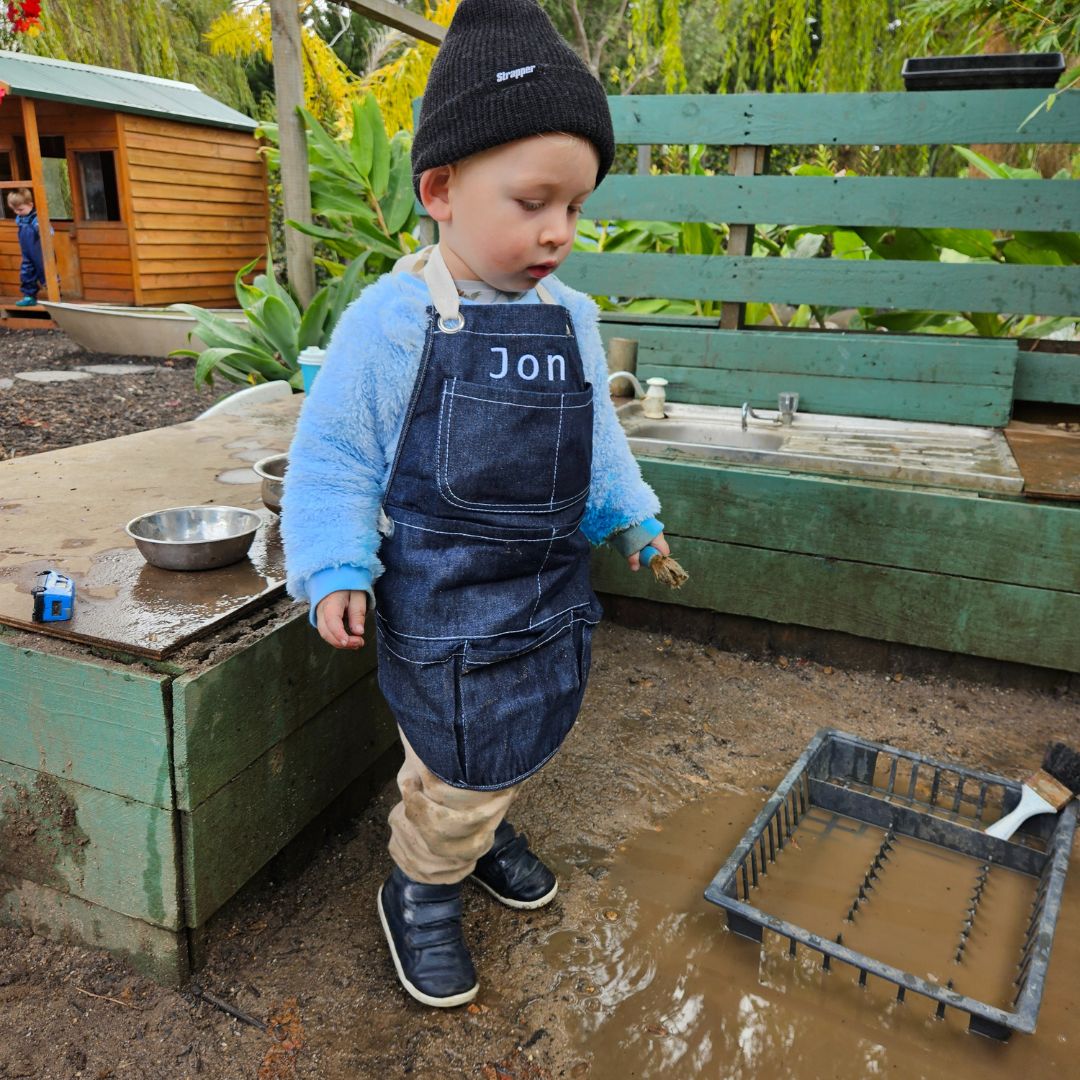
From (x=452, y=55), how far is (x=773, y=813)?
1555 millimetres

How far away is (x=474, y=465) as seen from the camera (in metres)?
1.38

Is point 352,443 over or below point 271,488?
over

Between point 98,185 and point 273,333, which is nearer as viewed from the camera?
point 273,333

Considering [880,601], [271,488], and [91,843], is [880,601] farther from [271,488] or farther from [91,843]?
[91,843]

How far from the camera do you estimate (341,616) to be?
137 cm

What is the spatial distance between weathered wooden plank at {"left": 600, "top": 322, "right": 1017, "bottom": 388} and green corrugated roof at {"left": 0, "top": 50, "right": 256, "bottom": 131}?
7.89 metres

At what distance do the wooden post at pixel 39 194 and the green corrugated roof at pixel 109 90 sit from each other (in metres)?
0.37

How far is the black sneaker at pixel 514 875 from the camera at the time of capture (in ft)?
5.99

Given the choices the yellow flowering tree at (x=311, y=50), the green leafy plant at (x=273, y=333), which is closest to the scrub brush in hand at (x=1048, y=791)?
the green leafy plant at (x=273, y=333)

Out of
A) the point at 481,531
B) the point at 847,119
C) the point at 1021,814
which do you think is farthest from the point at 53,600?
the point at 847,119

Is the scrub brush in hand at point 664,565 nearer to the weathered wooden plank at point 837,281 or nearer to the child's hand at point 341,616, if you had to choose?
the child's hand at point 341,616

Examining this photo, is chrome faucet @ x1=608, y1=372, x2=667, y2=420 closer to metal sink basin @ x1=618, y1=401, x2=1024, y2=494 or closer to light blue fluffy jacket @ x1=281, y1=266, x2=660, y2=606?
metal sink basin @ x1=618, y1=401, x2=1024, y2=494

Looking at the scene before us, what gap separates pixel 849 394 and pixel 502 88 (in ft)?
7.78

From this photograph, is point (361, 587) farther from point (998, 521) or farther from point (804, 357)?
point (804, 357)
